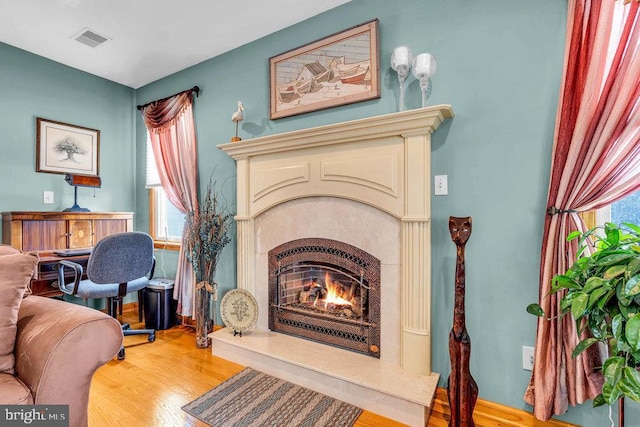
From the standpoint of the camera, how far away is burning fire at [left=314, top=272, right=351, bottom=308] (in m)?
2.27

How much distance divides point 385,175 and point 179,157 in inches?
83.8

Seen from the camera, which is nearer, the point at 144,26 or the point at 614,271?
the point at 614,271

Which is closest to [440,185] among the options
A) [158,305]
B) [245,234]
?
[245,234]

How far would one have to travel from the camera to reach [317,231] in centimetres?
227

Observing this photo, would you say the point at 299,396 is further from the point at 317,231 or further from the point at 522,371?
the point at 522,371

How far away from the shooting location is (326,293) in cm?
234

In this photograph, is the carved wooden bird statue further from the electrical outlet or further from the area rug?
the electrical outlet

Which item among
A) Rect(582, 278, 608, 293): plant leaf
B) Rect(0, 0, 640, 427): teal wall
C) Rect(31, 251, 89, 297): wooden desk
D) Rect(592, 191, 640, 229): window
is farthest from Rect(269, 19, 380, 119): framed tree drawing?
Rect(31, 251, 89, 297): wooden desk

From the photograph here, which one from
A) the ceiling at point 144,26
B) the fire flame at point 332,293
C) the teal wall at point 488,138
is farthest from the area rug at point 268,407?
the ceiling at point 144,26

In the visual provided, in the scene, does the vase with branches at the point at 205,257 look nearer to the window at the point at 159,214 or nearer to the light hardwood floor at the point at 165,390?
the light hardwood floor at the point at 165,390

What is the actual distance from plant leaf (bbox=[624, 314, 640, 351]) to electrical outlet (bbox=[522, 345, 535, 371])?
76cm

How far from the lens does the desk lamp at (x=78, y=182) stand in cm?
294

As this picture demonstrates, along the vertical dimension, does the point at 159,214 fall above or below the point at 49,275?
above

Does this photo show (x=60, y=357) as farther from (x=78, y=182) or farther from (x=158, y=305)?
(x=78, y=182)
